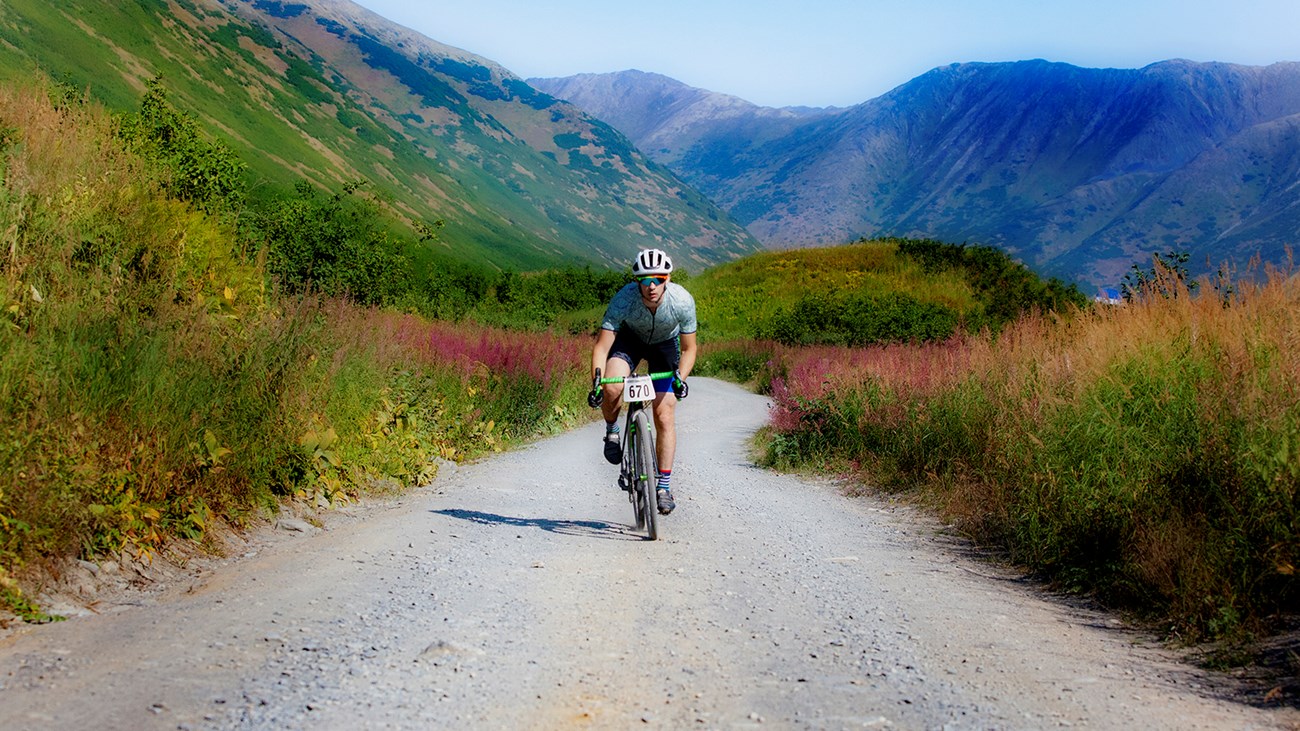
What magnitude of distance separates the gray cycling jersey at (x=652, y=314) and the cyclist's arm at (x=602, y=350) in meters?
0.06

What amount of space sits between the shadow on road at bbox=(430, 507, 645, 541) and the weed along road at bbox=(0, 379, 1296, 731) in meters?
0.13

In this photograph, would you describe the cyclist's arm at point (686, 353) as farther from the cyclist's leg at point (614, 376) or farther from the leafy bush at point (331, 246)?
the leafy bush at point (331, 246)

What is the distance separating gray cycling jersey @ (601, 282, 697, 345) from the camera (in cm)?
889

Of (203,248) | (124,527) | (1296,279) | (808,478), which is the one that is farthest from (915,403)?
(124,527)

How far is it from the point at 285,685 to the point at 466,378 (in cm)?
1167

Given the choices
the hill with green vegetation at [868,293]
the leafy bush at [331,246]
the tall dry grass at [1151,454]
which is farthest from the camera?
the hill with green vegetation at [868,293]

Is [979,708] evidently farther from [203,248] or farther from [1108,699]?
[203,248]

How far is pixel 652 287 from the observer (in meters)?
8.61

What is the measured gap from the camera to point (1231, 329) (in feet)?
24.4

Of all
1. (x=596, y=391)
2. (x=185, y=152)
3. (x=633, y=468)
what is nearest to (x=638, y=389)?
(x=596, y=391)

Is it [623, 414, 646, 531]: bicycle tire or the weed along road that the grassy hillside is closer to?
the weed along road

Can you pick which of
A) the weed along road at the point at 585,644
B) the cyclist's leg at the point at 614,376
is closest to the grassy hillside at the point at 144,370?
the weed along road at the point at 585,644

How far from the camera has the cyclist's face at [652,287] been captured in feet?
28.2

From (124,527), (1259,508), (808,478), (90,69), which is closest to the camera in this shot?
(1259,508)
